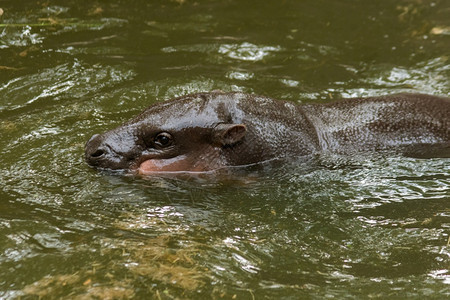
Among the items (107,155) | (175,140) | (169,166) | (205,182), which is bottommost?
(205,182)

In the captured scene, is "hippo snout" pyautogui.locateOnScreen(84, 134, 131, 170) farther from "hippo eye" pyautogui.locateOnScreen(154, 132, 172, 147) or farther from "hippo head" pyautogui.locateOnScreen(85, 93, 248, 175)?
"hippo eye" pyautogui.locateOnScreen(154, 132, 172, 147)

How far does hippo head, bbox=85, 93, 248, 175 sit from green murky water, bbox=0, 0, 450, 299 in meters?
0.23

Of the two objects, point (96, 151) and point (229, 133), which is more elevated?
point (229, 133)

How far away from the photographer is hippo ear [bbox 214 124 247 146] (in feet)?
21.1

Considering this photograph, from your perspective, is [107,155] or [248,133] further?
[248,133]

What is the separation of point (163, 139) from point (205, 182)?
2.11ft

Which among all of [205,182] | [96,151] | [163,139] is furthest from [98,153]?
[205,182]

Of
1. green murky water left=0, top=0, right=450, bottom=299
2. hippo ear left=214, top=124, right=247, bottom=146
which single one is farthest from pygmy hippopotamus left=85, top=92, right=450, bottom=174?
green murky water left=0, top=0, right=450, bottom=299

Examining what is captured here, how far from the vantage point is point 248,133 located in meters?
6.62

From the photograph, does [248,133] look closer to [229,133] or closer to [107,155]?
[229,133]

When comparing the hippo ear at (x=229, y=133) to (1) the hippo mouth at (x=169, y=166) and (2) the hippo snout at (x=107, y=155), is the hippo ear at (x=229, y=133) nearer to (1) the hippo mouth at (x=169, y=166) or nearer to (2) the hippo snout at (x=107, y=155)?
(1) the hippo mouth at (x=169, y=166)

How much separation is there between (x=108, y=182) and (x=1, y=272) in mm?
1927

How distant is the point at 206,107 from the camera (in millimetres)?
6625

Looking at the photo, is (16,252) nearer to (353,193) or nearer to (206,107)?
(206,107)
